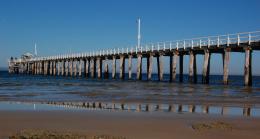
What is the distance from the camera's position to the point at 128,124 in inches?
346

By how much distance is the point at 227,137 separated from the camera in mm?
7449

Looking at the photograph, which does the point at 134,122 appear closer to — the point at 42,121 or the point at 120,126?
the point at 120,126

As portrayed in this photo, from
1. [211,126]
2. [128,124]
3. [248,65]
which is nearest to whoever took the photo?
[211,126]

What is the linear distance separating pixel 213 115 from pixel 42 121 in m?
4.29

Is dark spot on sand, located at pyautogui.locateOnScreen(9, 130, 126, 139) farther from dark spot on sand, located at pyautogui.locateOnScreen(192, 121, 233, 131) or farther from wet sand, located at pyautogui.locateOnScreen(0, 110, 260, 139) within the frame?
dark spot on sand, located at pyautogui.locateOnScreen(192, 121, 233, 131)

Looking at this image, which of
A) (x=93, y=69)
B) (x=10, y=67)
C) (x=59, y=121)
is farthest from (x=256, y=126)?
(x=10, y=67)

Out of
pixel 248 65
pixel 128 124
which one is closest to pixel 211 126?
pixel 128 124

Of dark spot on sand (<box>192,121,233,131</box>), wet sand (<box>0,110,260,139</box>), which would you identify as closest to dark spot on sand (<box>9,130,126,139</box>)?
wet sand (<box>0,110,260,139</box>)

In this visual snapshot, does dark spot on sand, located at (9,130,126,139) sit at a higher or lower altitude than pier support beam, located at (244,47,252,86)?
lower

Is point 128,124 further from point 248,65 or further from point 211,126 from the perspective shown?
point 248,65

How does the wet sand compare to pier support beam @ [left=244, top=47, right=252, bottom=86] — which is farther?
pier support beam @ [left=244, top=47, right=252, bottom=86]

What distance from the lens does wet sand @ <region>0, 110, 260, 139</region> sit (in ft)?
25.2

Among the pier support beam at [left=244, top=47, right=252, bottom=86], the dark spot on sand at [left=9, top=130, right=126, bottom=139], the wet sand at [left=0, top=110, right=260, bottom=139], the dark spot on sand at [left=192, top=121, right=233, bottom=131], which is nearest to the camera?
the dark spot on sand at [left=9, top=130, right=126, bottom=139]

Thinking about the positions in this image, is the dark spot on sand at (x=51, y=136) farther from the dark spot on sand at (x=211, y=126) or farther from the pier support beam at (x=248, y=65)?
the pier support beam at (x=248, y=65)
